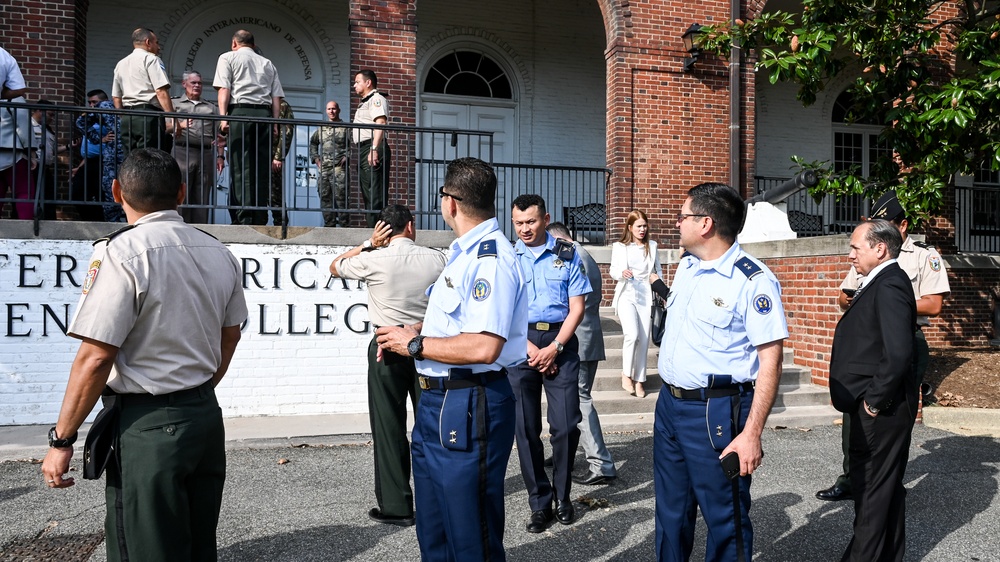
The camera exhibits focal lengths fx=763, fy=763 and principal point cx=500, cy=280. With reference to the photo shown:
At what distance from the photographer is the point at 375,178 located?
27.1 ft

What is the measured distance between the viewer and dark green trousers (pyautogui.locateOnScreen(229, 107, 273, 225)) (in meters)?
7.62

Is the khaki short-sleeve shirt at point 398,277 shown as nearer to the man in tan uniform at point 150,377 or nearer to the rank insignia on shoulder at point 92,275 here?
the man in tan uniform at point 150,377

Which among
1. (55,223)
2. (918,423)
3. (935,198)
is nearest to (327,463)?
(55,223)

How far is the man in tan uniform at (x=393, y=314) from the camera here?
178 inches

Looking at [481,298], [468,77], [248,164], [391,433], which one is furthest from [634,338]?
[468,77]

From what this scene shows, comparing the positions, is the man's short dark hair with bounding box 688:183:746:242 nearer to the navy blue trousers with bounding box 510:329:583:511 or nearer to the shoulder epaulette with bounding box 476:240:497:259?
the shoulder epaulette with bounding box 476:240:497:259

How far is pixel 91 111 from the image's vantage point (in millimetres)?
7031

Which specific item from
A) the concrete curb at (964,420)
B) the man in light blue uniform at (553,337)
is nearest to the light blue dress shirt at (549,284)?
the man in light blue uniform at (553,337)

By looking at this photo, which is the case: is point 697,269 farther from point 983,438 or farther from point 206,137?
point 206,137

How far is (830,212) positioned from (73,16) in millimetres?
13452

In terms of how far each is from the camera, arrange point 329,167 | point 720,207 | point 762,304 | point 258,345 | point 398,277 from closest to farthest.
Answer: point 762,304 < point 720,207 < point 398,277 < point 258,345 < point 329,167

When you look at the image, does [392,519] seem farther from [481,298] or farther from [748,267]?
[748,267]

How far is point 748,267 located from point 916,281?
330 cm

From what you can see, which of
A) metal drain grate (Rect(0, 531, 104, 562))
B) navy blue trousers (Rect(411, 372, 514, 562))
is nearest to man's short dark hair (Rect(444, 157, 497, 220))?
navy blue trousers (Rect(411, 372, 514, 562))
